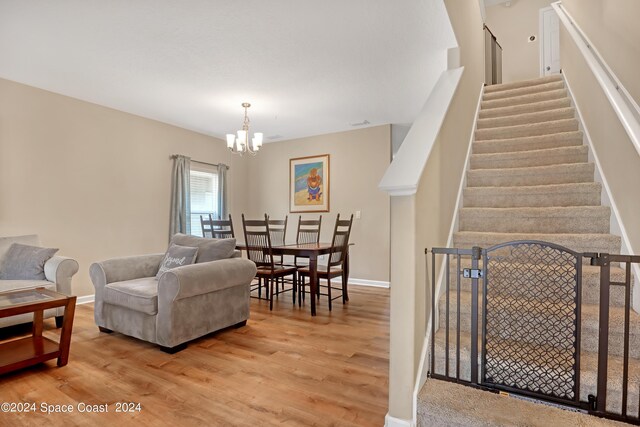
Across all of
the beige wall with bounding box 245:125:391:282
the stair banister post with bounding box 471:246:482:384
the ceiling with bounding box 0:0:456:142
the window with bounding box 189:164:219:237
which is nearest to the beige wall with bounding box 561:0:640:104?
the ceiling with bounding box 0:0:456:142

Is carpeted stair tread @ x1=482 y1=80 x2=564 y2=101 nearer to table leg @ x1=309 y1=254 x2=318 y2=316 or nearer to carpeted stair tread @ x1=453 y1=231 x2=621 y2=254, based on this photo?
carpeted stair tread @ x1=453 y1=231 x2=621 y2=254

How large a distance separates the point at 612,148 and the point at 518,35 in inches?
185

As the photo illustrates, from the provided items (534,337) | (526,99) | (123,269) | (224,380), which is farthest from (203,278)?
(526,99)

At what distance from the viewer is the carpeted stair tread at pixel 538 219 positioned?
84.9 inches

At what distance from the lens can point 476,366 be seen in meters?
1.60

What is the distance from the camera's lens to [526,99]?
3637 millimetres

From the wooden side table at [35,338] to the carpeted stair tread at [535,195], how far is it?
10.2ft

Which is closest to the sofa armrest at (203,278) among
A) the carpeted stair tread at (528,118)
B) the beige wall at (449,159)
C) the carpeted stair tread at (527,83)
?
the beige wall at (449,159)

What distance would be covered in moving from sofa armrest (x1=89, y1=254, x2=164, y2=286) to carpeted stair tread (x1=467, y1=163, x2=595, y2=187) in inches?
124

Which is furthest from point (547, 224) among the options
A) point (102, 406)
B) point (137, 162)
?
point (137, 162)

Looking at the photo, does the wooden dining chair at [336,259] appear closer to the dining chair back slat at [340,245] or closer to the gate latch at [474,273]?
the dining chair back slat at [340,245]

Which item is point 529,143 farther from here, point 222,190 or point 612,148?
point 222,190

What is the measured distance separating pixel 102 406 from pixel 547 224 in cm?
298

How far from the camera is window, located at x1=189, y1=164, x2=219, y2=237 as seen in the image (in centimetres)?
554
